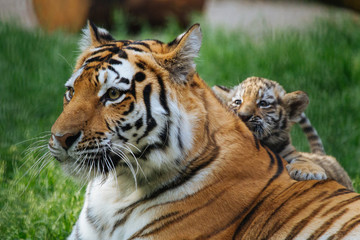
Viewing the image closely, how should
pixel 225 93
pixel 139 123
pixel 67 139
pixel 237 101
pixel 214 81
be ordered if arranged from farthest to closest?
pixel 214 81, pixel 225 93, pixel 237 101, pixel 139 123, pixel 67 139

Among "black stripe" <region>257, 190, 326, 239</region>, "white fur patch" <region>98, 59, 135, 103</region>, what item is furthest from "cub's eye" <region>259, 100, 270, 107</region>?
"white fur patch" <region>98, 59, 135, 103</region>

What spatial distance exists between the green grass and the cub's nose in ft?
3.30

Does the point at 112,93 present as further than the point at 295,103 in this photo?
No

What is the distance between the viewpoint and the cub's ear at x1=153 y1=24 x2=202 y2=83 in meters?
2.50

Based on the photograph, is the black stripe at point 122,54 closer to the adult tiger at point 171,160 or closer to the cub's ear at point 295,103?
the adult tiger at point 171,160

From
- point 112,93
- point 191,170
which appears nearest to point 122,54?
point 112,93

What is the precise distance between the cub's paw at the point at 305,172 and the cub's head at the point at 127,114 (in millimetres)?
745

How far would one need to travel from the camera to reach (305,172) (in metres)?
2.88

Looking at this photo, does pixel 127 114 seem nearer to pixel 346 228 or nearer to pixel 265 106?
pixel 346 228

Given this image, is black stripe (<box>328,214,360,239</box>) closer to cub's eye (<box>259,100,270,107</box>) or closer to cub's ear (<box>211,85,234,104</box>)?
cub's eye (<box>259,100,270,107</box>)

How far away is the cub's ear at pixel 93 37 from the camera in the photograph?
9.32 ft

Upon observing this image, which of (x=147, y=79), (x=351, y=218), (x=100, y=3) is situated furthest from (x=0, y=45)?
(x=351, y=218)

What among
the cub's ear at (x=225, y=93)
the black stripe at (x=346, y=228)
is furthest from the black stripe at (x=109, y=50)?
the black stripe at (x=346, y=228)

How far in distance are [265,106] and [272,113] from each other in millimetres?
66
